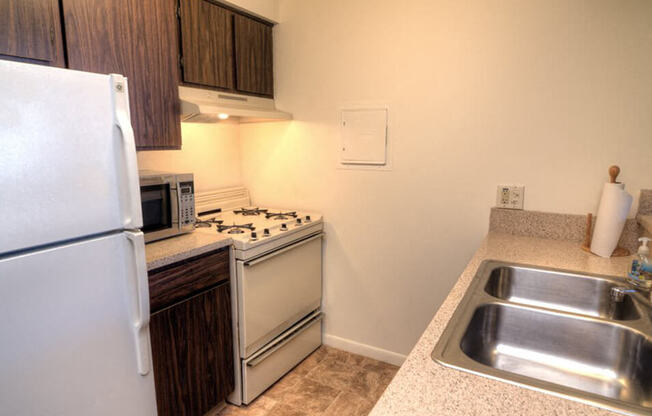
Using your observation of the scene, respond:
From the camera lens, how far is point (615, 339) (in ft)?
3.44

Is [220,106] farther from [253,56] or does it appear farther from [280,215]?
[280,215]

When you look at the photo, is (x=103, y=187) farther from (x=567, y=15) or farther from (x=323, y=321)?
(x=567, y=15)

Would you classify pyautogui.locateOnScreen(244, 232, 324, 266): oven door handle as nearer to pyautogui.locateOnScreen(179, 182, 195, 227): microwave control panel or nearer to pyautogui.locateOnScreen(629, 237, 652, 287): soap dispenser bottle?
pyautogui.locateOnScreen(179, 182, 195, 227): microwave control panel

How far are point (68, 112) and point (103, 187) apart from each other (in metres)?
0.24

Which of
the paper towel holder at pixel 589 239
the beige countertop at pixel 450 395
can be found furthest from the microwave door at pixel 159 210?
the paper towel holder at pixel 589 239

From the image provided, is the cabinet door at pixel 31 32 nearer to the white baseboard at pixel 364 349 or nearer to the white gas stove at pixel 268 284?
the white gas stove at pixel 268 284

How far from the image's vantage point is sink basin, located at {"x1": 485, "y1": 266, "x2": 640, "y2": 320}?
4.48ft

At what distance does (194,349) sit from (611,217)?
6.20ft

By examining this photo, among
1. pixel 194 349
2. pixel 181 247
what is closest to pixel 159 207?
pixel 181 247

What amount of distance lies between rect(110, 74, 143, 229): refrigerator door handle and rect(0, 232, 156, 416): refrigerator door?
0.21 feet

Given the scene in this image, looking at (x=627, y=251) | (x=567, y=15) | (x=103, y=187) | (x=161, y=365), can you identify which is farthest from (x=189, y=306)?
(x=567, y=15)

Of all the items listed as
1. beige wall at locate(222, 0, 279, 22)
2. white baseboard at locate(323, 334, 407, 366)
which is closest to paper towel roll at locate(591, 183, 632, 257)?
white baseboard at locate(323, 334, 407, 366)

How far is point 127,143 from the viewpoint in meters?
1.24

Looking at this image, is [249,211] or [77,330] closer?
[77,330]
